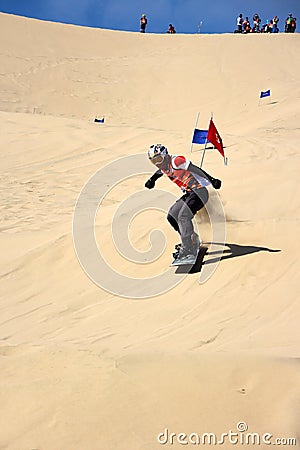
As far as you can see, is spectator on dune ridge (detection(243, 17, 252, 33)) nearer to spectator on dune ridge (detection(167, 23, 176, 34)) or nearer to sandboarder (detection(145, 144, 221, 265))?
spectator on dune ridge (detection(167, 23, 176, 34))

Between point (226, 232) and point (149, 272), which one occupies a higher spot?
point (226, 232)

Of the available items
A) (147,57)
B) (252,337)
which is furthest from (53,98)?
(252,337)

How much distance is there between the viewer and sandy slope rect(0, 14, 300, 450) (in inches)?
103

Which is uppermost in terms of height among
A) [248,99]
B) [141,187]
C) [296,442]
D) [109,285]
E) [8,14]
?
[8,14]

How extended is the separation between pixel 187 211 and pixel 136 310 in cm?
145

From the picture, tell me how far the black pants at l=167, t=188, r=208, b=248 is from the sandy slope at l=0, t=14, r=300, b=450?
1.54ft

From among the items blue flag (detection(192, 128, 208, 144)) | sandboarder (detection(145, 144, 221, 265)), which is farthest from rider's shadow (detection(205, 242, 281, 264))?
blue flag (detection(192, 128, 208, 144))

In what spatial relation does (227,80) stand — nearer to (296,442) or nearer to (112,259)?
(112,259)

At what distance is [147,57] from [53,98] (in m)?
8.33

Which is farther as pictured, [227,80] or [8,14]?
[8,14]

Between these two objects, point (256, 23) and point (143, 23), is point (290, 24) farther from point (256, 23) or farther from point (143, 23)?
point (143, 23)

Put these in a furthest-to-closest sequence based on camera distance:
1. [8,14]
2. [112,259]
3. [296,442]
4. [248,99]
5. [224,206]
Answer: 1. [8,14]
2. [248,99]
3. [224,206]
4. [112,259]
5. [296,442]

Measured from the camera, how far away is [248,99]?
2419 cm

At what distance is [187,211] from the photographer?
6.05 meters
